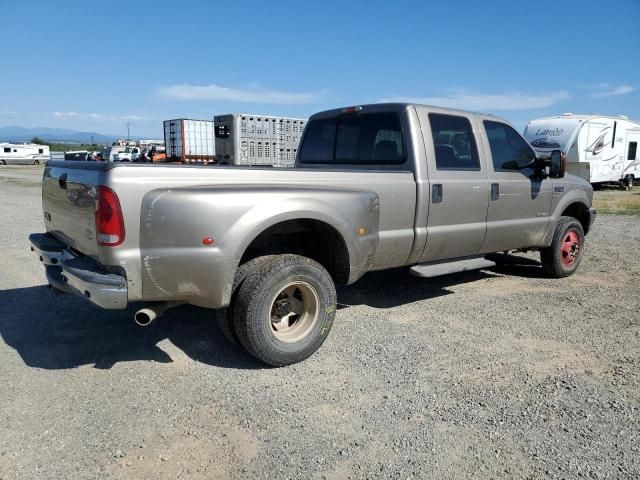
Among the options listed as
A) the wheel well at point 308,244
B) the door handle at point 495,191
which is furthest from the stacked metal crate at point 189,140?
the wheel well at point 308,244

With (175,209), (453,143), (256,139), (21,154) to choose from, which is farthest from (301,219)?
(21,154)

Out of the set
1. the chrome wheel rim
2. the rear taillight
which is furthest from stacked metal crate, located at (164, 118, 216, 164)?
the rear taillight

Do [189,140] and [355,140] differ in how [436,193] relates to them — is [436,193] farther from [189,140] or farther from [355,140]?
[189,140]

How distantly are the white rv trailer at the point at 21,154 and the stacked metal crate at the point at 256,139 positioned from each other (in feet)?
143

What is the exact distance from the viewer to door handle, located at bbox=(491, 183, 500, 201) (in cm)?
508

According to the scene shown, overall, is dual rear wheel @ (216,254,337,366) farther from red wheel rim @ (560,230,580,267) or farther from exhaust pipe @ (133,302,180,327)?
red wheel rim @ (560,230,580,267)

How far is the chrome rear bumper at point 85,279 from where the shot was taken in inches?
117

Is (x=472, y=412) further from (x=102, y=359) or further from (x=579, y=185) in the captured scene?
(x=579, y=185)

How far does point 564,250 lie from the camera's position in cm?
631

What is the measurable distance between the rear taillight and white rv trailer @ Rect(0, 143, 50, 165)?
59.1 m

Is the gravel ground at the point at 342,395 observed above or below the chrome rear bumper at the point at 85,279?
below

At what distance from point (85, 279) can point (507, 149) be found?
14.4 ft

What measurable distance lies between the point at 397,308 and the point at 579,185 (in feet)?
10.3

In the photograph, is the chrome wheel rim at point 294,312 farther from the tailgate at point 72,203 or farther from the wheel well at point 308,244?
the tailgate at point 72,203
